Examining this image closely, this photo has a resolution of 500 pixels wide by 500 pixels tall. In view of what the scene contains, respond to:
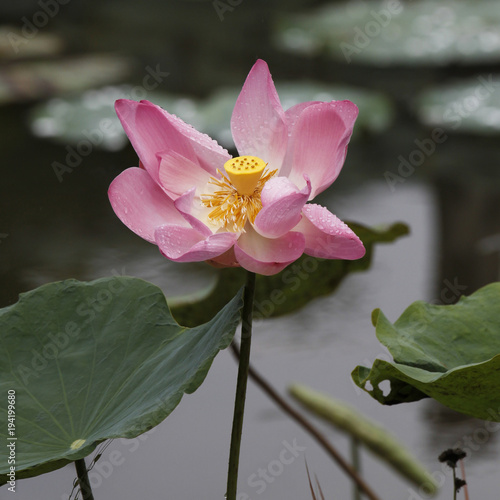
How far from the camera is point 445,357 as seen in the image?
83 centimetres

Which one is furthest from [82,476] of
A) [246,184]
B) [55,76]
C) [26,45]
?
[26,45]

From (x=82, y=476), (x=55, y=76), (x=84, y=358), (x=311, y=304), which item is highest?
(x=55, y=76)

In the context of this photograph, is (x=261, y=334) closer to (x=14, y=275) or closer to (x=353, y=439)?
(x=353, y=439)

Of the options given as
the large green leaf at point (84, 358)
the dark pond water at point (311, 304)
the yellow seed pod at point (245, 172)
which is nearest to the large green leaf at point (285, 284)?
the dark pond water at point (311, 304)

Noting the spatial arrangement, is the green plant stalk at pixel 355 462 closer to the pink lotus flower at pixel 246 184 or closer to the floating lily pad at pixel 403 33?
the pink lotus flower at pixel 246 184

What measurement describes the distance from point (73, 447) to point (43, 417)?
64 millimetres

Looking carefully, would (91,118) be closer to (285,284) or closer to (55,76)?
(55,76)

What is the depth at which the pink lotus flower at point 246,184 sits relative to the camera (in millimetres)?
639

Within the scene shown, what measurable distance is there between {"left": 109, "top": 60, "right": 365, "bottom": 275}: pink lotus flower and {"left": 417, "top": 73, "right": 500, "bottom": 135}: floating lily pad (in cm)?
190

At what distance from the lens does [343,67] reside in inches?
132

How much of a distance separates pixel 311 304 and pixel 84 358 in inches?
35.2

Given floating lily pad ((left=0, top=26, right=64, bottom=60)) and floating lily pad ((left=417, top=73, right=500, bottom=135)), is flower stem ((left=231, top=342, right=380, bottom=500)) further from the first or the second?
floating lily pad ((left=0, top=26, right=64, bottom=60))

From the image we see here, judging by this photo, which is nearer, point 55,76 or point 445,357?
point 445,357

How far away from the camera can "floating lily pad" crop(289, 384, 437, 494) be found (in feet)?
3.78
